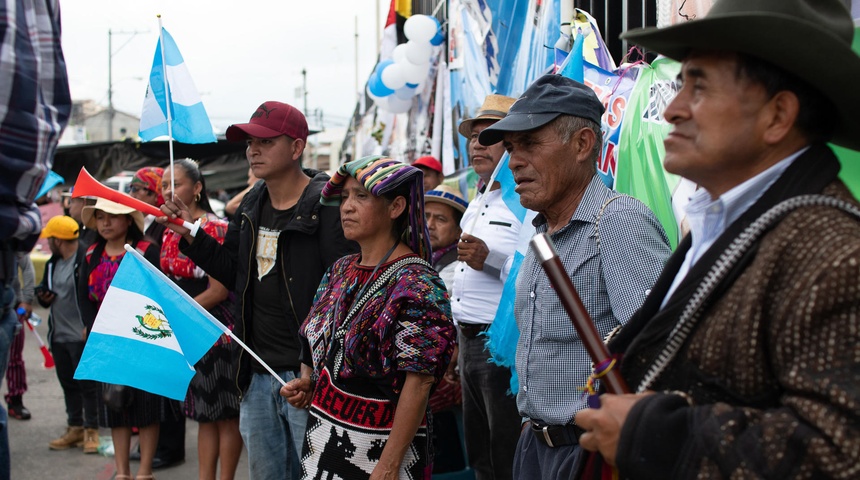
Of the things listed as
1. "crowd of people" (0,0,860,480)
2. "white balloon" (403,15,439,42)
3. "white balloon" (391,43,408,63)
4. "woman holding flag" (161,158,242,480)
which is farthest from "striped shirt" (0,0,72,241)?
"white balloon" (391,43,408,63)

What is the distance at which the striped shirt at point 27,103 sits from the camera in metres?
2.21

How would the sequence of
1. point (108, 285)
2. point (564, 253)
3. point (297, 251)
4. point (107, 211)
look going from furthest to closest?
point (108, 285), point (107, 211), point (297, 251), point (564, 253)

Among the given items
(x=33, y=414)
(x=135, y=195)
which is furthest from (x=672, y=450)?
(x=33, y=414)

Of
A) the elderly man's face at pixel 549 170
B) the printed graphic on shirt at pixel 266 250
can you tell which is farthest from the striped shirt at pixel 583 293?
the printed graphic on shirt at pixel 266 250

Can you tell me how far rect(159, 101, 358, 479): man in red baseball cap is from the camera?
4.00 meters

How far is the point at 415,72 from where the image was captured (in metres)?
9.82

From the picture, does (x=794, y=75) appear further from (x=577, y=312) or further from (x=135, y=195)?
(x=135, y=195)

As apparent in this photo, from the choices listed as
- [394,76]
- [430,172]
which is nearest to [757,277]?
[430,172]

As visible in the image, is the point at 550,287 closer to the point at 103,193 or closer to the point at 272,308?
the point at 272,308

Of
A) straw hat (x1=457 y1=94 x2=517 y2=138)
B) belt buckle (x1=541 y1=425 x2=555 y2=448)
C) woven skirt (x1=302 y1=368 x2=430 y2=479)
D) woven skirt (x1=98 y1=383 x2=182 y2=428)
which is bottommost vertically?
woven skirt (x1=98 y1=383 x2=182 y2=428)

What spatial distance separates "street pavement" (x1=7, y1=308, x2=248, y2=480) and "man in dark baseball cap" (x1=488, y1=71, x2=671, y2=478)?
414 centimetres

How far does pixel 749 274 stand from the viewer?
149 centimetres

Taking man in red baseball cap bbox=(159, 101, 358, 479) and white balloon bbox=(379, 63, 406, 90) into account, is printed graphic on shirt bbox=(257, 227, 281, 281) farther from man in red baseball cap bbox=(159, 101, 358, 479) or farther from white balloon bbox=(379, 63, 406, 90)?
white balloon bbox=(379, 63, 406, 90)

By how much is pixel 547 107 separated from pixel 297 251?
5.55 ft
